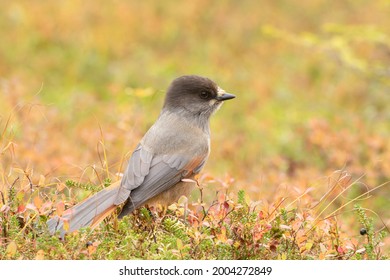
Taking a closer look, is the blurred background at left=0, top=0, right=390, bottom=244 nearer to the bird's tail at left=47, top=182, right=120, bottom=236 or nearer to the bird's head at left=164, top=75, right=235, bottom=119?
the bird's head at left=164, top=75, right=235, bottom=119

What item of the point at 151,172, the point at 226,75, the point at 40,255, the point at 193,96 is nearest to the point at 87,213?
the point at 40,255

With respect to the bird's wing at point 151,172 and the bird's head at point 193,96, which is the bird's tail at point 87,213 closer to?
the bird's wing at point 151,172

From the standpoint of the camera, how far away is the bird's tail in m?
5.05

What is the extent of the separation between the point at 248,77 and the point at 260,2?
362cm

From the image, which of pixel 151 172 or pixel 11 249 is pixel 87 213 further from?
pixel 151 172

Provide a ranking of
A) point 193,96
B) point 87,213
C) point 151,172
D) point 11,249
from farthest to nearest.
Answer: point 193,96
point 151,172
point 87,213
point 11,249

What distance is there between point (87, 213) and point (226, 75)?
36.2ft

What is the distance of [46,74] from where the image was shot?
1541cm

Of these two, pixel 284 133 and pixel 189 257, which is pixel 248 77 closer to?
pixel 284 133

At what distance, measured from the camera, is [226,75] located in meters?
16.1

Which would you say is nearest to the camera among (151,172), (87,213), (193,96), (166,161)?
(87,213)

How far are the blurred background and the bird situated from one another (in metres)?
1.43

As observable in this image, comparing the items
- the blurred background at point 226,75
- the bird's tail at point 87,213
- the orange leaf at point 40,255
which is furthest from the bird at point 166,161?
the blurred background at point 226,75

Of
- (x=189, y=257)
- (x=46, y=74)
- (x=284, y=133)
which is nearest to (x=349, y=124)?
(x=284, y=133)
